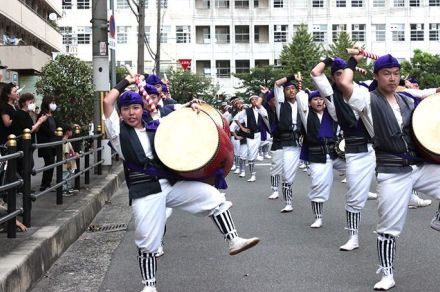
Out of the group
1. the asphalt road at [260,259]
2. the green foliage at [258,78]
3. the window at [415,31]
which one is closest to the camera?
the asphalt road at [260,259]

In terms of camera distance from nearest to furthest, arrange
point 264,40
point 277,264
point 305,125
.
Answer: point 277,264, point 305,125, point 264,40

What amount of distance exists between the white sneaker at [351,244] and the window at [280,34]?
56206 millimetres

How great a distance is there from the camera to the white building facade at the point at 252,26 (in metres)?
61.8

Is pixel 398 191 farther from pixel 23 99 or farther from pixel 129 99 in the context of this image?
pixel 23 99

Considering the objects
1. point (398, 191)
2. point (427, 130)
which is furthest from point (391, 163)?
point (427, 130)

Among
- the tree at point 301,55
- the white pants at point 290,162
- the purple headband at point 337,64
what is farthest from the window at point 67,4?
the purple headband at point 337,64

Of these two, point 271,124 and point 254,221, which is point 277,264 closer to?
point 254,221

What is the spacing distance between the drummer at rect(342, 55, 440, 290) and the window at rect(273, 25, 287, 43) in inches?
2269

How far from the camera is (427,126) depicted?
533 cm

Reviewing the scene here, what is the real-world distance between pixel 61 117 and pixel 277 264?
762 cm

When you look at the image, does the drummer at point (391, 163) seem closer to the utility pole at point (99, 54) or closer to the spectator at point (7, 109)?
the spectator at point (7, 109)

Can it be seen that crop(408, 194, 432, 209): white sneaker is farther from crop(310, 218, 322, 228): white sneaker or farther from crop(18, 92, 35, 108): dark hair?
crop(18, 92, 35, 108): dark hair

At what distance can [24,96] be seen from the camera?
9312 millimetres

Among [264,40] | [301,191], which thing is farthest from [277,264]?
[264,40]
